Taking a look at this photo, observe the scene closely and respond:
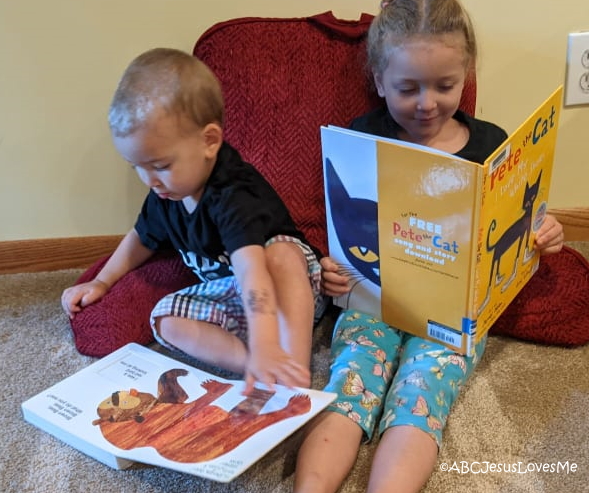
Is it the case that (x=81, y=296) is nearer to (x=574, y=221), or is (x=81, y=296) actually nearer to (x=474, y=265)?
(x=474, y=265)

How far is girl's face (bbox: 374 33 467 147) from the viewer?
0.97m

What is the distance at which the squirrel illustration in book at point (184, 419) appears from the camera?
0.83m

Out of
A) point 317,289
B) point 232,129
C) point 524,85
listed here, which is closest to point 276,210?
point 317,289

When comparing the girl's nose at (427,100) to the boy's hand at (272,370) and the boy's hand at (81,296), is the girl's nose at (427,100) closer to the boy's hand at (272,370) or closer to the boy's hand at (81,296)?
the boy's hand at (272,370)

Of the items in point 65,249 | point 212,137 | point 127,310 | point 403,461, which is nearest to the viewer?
point 403,461

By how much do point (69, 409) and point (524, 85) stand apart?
1.01 meters

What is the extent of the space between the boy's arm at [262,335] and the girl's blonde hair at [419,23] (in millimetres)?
392

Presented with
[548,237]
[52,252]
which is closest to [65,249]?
[52,252]

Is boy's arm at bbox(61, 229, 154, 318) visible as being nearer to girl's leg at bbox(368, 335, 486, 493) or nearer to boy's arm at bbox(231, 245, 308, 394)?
boy's arm at bbox(231, 245, 308, 394)

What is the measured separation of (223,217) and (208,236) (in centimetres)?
6

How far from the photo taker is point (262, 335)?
0.87 meters

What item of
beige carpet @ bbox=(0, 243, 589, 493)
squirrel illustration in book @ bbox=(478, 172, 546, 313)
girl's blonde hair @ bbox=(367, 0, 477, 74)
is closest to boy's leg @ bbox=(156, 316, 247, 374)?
beige carpet @ bbox=(0, 243, 589, 493)

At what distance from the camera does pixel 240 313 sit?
3.57ft

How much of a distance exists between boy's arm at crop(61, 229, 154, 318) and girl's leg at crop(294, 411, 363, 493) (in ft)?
1.62
